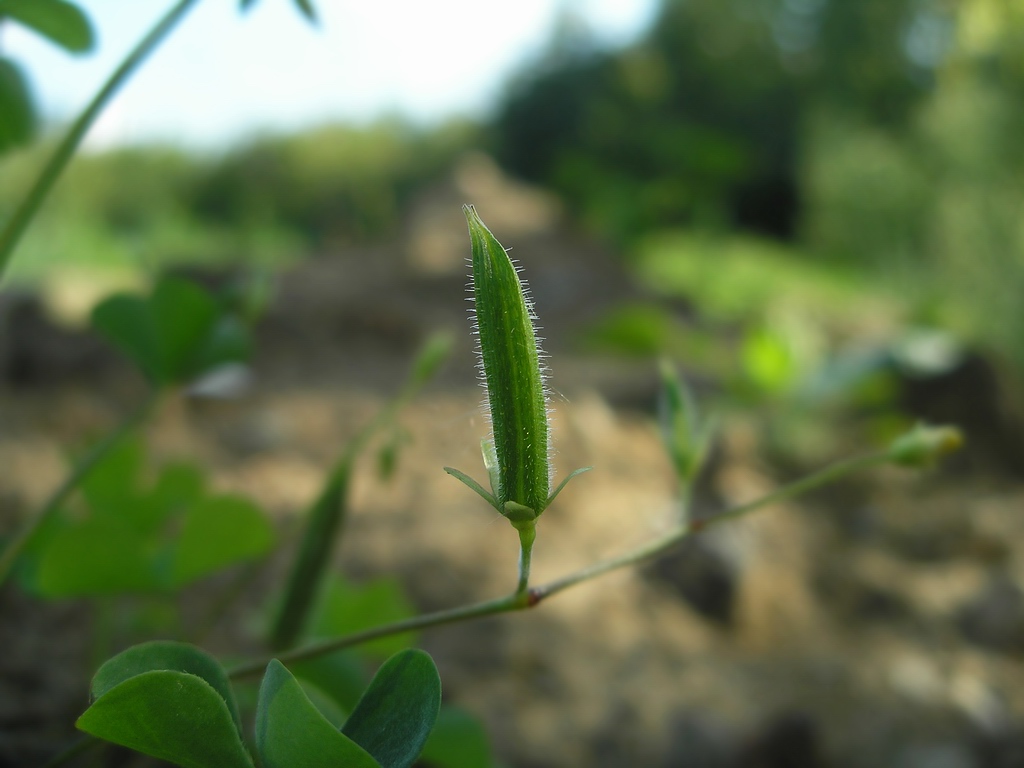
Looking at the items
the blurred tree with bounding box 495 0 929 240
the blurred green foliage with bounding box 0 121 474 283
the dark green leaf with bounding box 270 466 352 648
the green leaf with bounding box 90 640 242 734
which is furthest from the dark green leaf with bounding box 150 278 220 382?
the blurred tree with bounding box 495 0 929 240

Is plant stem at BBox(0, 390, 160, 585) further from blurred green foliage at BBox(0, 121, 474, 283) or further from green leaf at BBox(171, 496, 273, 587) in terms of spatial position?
blurred green foliage at BBox(0, 121, 474, 283)

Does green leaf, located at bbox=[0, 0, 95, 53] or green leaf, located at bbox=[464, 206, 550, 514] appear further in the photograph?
green leaf, located at bbox=[0, 0, 95, 53]

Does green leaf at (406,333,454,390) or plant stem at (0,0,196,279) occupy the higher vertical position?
plant stem at (0,0,196,279)

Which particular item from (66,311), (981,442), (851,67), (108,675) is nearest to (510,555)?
(108,675)

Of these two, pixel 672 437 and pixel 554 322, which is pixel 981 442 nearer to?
pixel 554 322

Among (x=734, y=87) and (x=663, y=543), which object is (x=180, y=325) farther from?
(x=734, y=87)

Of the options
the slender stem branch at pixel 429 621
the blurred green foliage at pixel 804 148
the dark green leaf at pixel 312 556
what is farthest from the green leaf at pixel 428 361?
the blurred green foliage at pixel 804 148

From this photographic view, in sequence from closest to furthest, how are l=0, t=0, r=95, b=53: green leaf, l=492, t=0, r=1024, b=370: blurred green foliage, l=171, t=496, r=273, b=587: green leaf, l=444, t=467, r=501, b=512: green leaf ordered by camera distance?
1. l=444, t=467, r=501, b=512: green leaf
2. l=0, t=0, r=95, b=53: green leaf
3. l=171, t=496, r=273, b=587: green leaf
4. l=492, t=0, r=1024, b=370: blurred green foliage

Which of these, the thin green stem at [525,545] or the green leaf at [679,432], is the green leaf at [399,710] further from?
the green leaf at [679,432]
